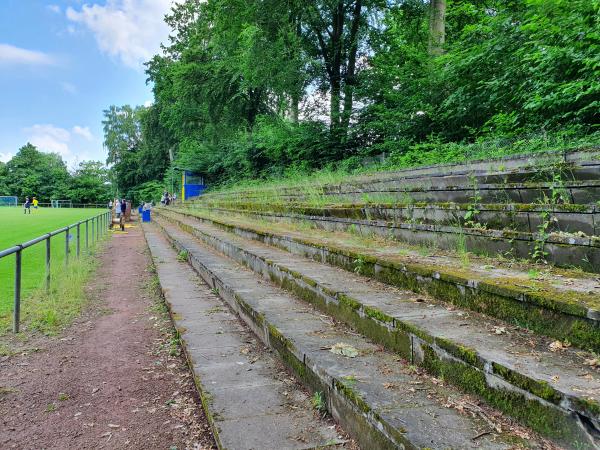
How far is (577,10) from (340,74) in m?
9.48

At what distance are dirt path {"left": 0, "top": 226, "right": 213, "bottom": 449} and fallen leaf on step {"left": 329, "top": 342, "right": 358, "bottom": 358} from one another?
2.72 feet

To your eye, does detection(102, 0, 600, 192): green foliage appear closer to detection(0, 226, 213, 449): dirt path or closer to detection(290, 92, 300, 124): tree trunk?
detection(290, 92, 300, 124): tree trunk

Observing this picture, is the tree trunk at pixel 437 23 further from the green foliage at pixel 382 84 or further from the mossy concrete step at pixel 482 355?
the mossy concrete step at pixel 482 355

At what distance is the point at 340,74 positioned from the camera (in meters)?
15.2

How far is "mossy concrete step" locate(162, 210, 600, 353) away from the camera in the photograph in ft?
5.78

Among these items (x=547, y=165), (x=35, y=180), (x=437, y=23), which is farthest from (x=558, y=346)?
(x=35, y=180)

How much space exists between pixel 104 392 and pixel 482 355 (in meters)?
2.50

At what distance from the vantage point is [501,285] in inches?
84.3

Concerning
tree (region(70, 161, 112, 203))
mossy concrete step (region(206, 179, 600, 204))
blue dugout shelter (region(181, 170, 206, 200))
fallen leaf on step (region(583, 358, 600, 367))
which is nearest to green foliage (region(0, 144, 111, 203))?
tree (region(70, 161, 112, 203))

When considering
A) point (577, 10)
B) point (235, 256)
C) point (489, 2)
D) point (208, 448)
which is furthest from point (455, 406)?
point (489, 2)

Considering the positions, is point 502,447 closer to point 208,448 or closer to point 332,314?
point 208,448

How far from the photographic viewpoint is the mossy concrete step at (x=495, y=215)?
2562 mm

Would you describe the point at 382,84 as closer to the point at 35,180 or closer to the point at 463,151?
the point at 463,151

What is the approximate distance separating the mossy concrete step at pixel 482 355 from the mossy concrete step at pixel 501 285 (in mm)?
89
